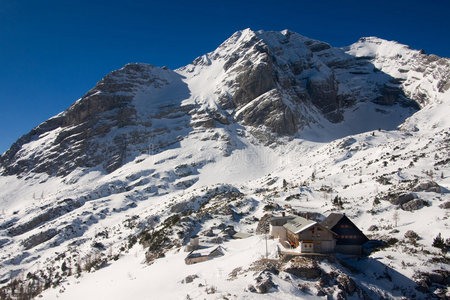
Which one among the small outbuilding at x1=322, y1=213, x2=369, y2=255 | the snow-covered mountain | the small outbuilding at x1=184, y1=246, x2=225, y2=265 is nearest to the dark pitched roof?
the small outbuilding at x1=322, y1=213, x2=369, y2=255

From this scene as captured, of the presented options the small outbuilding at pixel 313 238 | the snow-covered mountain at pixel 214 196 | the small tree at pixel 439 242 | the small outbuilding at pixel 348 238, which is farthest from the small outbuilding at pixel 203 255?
the small tree at pixel 439 242

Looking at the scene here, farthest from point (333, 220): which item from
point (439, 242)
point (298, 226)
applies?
point (439, 242)

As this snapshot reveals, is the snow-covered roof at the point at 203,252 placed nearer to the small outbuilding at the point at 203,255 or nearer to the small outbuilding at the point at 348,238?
the small outbuilding at the point at 203,255

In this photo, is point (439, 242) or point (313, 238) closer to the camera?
point (313, 238)

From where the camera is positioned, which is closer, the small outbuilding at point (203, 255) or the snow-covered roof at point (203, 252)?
the small outbuilding at point (203, 255)

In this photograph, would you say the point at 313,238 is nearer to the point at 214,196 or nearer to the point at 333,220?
the point at 333,220

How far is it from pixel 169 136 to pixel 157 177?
4566 centimetres

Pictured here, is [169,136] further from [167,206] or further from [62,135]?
[167,206]

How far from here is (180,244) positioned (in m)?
55.4

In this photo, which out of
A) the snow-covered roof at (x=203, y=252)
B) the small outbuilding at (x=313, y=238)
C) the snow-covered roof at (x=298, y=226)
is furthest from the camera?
the snow-covered roof at (x=203, y=252)

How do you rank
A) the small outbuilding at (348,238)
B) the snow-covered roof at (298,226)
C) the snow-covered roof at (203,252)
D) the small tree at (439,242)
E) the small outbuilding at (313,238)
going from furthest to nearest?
1. the snow-covered roof at (203,252)
2. the small outbuilding at (348,238)
3. the small tree at (439,242)
4. the snow-covered roof at (298,226)
5. the small outbuilding at (313,238)

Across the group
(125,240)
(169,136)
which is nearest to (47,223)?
(125,240)

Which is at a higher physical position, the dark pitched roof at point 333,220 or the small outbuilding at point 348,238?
the dark pitched roof at point 333,220

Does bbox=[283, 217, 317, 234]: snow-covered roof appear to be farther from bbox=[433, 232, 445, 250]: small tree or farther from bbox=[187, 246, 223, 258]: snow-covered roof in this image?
bbox=[433, 232, 445, 250]: small tree
